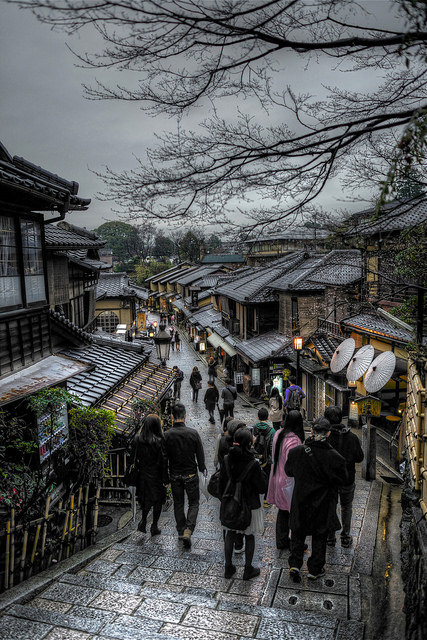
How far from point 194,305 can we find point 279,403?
37.5 metres

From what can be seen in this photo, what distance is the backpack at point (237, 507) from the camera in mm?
5414

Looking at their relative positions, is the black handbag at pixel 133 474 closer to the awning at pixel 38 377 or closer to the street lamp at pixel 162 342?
the awning at pixel 38 377

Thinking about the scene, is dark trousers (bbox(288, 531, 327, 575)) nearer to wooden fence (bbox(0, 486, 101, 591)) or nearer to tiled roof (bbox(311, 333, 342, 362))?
wooden fence (bbox(0, 486, 101, 591))

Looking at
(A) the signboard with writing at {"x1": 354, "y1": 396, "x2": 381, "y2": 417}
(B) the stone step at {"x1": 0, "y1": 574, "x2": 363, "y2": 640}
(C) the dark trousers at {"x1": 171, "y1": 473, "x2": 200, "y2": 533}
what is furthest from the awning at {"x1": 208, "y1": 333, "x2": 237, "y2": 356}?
(B) the stone step at {"x1": 0, "y1": 574, "x2": 363, "y2": 640}

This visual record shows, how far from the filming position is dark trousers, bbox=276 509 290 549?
620 cm

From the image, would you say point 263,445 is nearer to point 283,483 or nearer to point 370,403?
point 283,483

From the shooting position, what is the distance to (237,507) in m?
5.42

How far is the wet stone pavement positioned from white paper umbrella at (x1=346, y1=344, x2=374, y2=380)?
434cm

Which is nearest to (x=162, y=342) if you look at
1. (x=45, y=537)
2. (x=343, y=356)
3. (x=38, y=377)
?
(x=343, y=356)

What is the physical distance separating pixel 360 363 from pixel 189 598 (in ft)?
24.8

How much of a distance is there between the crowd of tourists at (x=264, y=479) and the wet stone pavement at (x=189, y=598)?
260 millimetres

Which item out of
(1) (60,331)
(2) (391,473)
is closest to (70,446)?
(1) (60,331)

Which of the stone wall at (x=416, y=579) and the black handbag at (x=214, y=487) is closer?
the stone wall at (x=416, y=579)

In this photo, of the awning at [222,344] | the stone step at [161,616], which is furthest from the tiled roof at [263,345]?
the stone step at [161,616]
